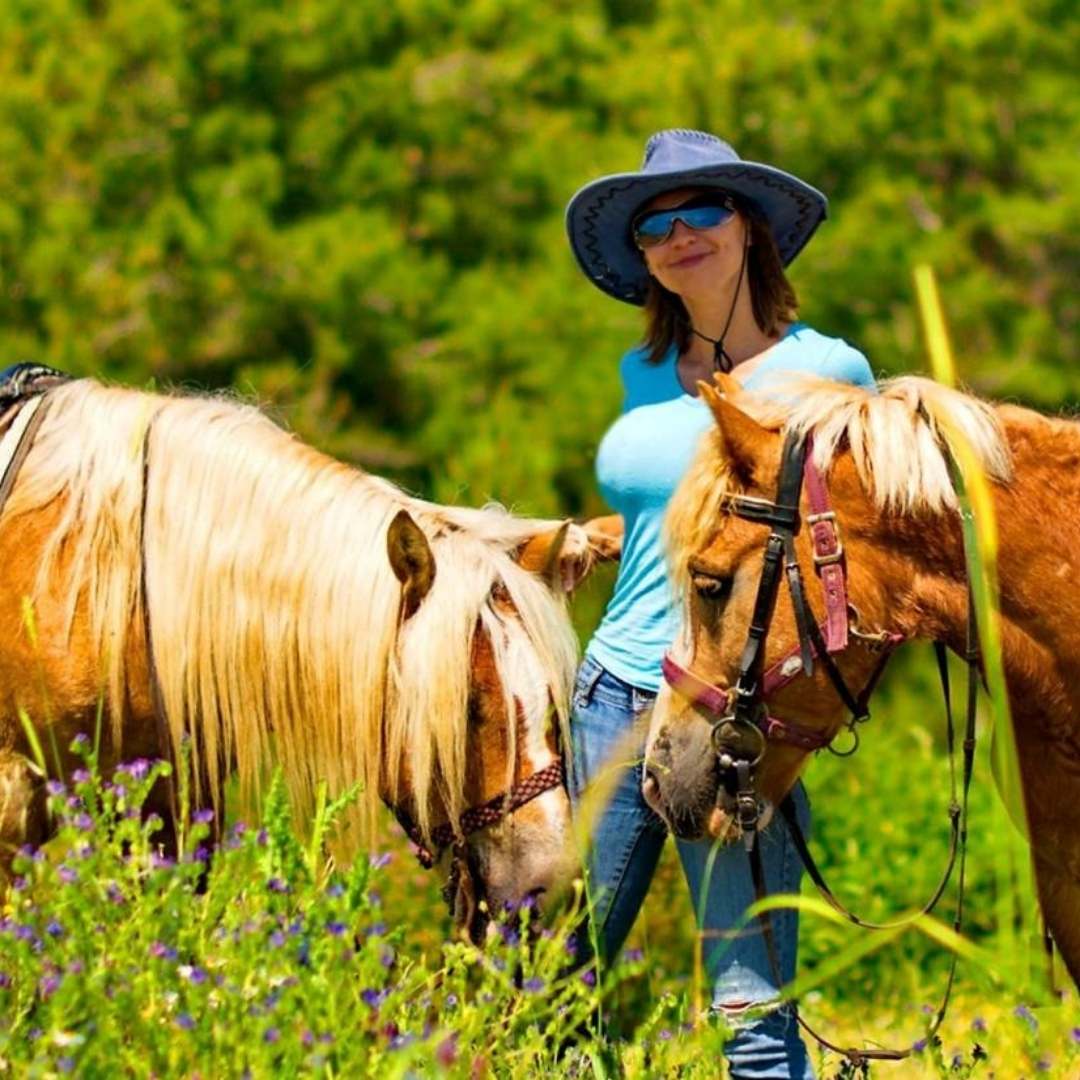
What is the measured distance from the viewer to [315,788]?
149 inches

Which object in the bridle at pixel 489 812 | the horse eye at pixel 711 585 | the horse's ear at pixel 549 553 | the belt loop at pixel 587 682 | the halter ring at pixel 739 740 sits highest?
the horse eye at pixel 711 585

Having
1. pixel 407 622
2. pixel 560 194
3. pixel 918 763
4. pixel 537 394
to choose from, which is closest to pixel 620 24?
pixel 560 194

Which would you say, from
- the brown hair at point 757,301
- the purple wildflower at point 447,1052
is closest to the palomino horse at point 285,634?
the brown hair at point 757,301

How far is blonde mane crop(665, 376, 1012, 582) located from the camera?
9.79 feet

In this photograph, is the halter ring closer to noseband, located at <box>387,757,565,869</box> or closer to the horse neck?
the horse neck

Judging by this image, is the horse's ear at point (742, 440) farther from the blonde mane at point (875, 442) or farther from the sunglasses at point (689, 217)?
the sunglasses at point (689, 217)

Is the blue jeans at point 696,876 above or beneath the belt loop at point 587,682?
beneath

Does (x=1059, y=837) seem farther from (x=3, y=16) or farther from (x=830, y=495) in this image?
(x=3, y=16)

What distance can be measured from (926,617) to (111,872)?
1.38 metres

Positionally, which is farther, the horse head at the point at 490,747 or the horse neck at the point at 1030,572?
the horse head at the point at 490,747

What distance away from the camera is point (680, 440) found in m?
3.46

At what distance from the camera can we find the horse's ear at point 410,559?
359 cm

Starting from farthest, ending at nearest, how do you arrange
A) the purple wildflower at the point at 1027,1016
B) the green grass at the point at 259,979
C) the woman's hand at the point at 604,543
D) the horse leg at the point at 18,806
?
1. the woman's hand at the point at 604,543
2. the horse leg at the point at 18,806
3. the purple wildflower at the point at 1027,1016
4. the green grass at the point at 259,979

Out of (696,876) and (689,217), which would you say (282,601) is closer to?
(696,876)
